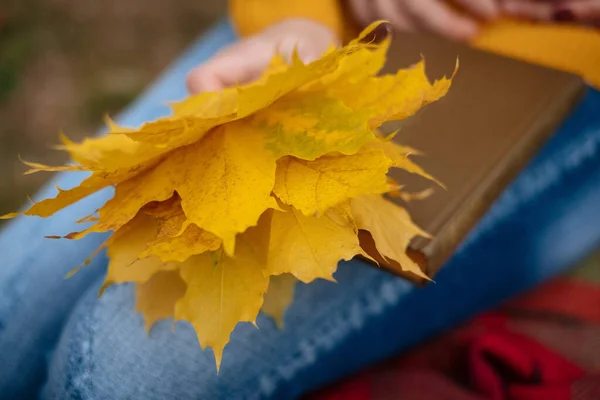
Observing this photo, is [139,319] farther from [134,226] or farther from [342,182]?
[342,182]

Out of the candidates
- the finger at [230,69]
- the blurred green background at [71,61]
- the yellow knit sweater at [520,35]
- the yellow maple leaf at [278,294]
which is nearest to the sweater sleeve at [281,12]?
the yellow knit sweater at [520,35]

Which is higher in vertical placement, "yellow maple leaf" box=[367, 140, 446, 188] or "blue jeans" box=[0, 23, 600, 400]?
"yellow maple leaf" box=[367, 140, 446, 188]

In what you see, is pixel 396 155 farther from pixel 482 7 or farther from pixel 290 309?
pixel 482 7

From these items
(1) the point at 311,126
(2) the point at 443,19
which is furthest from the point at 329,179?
(2) the point at 443,19

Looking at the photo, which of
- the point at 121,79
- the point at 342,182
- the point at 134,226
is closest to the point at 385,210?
the point at 342,182

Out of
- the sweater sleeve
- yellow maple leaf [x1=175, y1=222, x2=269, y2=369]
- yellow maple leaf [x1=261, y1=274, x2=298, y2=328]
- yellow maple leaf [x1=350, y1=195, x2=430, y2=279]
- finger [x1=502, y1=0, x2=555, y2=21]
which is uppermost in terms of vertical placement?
finger [x1=502, y1=0, x2=555, y2=21]

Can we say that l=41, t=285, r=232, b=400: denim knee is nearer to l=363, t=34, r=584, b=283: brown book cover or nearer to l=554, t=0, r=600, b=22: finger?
l=363, t=34, r=584, b=283: brown book cover

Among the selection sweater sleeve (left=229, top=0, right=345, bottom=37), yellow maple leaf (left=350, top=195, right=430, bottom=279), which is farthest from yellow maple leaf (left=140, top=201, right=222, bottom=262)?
sweater sleeve (left=229, top=0, right=345, bottom=37)
